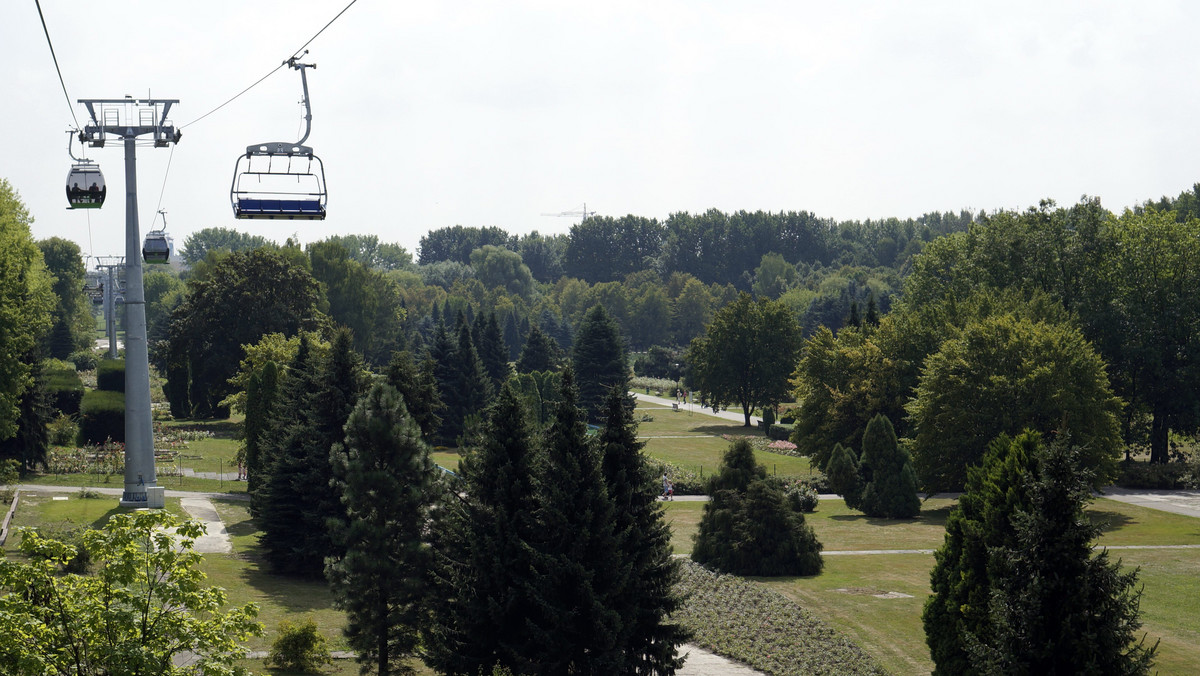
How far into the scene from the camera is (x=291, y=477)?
109ft

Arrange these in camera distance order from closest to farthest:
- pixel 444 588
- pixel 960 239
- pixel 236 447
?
1. pixel 444 588
2. pixel 236 447
3. pixel 960 239

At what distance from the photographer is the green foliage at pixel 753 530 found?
112 feet

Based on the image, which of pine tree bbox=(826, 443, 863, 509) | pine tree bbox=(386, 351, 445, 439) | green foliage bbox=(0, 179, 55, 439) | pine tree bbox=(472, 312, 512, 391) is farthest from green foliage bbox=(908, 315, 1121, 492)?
pine tree bbox=(472, 312, 512, 391)

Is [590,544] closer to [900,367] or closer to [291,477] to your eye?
[291,477]

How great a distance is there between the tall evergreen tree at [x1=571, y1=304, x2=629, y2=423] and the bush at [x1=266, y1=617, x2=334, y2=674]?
175ft

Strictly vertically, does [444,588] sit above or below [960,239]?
below

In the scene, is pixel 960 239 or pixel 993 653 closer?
pixel 993 653

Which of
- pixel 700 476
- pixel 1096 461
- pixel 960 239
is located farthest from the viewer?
pixel 960 239

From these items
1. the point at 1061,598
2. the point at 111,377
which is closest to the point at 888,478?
the point at 1061,598

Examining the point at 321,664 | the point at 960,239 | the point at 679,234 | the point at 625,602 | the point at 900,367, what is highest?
the point at 679,234

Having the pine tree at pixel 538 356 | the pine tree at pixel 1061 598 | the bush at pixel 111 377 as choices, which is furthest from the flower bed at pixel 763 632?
the pine tree at pixel 538 356

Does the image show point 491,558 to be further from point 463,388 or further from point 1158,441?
point 463,388

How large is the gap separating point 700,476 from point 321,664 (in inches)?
1222

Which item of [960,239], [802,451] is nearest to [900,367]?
[802,451]
